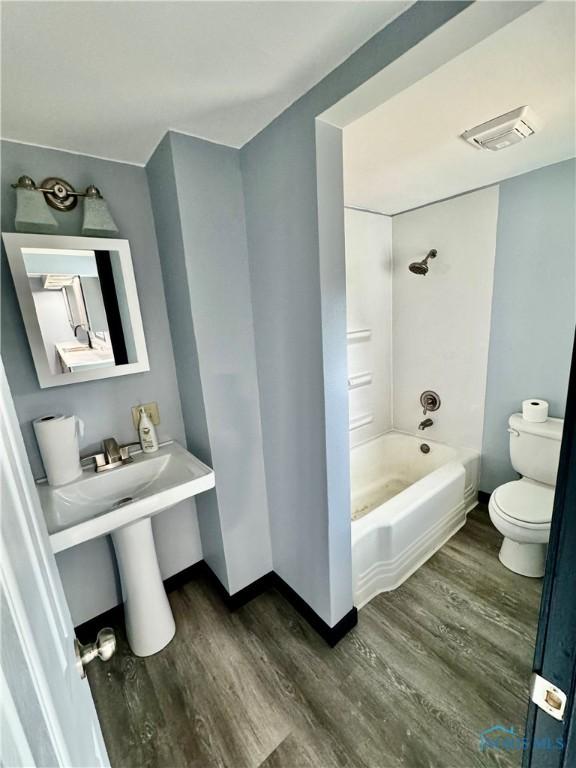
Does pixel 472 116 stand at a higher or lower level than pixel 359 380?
higher

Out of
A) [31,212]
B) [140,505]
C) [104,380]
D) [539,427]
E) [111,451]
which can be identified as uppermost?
[31,212]

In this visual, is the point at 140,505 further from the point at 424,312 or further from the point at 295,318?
the point at 424,312

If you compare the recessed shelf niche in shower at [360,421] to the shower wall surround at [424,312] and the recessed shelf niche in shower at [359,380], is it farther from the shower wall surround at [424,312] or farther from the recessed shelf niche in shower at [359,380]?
the recessed shelf niche in shower at [359,380]

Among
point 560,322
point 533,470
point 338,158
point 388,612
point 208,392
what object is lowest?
point 388,612

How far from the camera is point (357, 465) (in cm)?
261

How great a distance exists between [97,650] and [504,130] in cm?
225

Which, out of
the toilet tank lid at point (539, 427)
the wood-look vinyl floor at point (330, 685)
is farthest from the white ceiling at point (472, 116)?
the wood-look vinyl floor at point (330, 685)

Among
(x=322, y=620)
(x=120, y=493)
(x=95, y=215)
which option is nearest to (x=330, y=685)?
(x=322, y=620)

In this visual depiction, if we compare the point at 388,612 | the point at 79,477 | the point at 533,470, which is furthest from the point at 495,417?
the point at 79,477

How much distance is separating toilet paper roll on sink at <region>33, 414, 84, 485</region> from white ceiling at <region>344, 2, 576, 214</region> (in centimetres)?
173

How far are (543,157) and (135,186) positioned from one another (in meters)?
2.16

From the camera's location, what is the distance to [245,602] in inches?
67.9

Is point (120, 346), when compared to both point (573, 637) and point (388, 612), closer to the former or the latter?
point (573, 637)

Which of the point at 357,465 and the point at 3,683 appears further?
the point at 357,465
